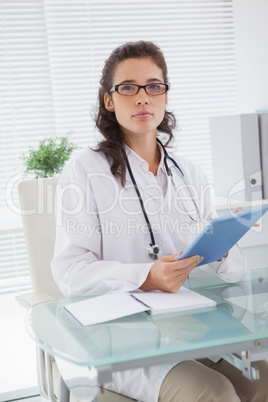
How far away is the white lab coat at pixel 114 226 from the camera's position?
1.44 metres

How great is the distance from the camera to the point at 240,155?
2.68m

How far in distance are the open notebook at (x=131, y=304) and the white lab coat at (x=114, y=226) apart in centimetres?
7

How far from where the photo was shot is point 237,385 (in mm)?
1370

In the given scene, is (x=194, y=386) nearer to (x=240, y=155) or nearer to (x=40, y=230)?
(x=40, y=230)

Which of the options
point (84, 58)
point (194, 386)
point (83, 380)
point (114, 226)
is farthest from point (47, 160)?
point (83, 380)

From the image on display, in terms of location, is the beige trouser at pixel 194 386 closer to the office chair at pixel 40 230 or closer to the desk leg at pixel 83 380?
the desk leg at pixel 83 380

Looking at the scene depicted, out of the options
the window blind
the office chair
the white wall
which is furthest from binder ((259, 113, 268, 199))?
the office chair

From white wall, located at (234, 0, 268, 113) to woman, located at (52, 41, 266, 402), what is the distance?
1433 millimetres

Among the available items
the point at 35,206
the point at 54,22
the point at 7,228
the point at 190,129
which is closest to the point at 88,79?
the point at 54,22

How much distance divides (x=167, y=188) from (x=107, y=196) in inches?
8.6

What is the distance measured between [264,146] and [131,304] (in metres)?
1.68

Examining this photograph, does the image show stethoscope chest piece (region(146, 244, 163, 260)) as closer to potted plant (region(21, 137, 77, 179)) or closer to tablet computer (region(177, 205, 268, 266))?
tablet computer (region(177, 205, 268, 266))

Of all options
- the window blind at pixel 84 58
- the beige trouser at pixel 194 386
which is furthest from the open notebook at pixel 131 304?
the window blind at pixel 84 58

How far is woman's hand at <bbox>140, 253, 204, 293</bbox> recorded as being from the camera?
128 cm
